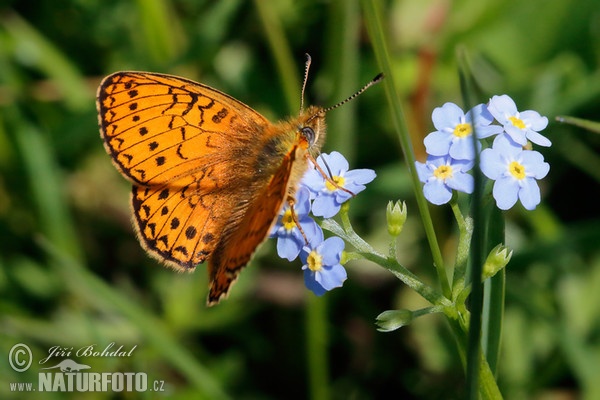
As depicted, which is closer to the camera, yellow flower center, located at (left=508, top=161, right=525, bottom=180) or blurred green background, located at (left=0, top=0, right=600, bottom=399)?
yellow flower center, located at (left=508, top=161, right=525, bottom=180)

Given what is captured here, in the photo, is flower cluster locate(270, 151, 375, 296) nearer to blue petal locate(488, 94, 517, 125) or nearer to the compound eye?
the compound eye

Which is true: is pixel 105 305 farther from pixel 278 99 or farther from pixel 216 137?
pixel 278 99

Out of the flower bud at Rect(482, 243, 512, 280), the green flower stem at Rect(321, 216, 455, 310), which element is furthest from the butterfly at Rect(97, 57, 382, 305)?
the flower bud at Rect(482, 243, 512, 280)

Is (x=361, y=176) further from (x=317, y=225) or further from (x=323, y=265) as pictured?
(x=323, y=265)

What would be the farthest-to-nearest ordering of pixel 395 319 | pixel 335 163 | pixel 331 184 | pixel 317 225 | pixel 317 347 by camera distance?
pixel 317 347 → pixel 335 163 → pixel 331 184 → pixel 317 225 → pixel 395 319

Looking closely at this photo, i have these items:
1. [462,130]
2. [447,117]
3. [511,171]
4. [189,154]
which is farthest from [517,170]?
[189,154]

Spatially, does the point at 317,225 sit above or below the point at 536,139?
below

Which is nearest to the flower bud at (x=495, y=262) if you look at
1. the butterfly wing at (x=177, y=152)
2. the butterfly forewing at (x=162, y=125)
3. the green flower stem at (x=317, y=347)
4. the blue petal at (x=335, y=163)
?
the blue petal at (x=335, y=163)
